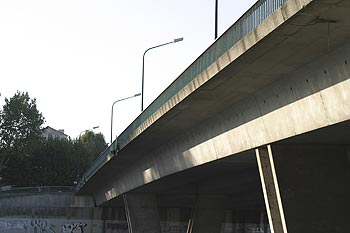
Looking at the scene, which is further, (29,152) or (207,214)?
(29,152)

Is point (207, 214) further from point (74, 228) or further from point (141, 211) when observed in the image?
point (74, 228)

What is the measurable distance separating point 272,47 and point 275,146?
4.33m

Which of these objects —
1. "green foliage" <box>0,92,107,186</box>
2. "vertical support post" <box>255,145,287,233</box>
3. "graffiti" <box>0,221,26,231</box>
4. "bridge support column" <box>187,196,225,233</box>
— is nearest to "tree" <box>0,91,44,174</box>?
"green foliage" <box>0,92,107,186</box>

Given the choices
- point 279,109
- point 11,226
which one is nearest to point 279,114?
point 279,109

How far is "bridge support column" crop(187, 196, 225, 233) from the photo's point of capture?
40.3 m

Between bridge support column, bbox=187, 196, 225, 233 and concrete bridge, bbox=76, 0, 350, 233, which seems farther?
bridge support column, bbox=187, 196, 225, 233

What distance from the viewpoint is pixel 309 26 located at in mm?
11227

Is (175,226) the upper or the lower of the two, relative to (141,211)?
upper

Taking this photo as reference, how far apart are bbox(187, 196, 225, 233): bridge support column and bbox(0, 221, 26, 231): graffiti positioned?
30.1 meters

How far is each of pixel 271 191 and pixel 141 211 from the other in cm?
2899

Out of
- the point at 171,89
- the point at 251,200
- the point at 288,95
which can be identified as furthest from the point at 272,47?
the point at 251,200

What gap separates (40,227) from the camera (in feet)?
212

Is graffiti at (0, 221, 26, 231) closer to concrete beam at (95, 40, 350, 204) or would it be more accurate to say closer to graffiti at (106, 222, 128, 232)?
graffiti at (106, 222, 128, 232)

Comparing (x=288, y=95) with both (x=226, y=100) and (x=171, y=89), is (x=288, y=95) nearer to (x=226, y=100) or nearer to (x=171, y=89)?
(x=226, y=100)
